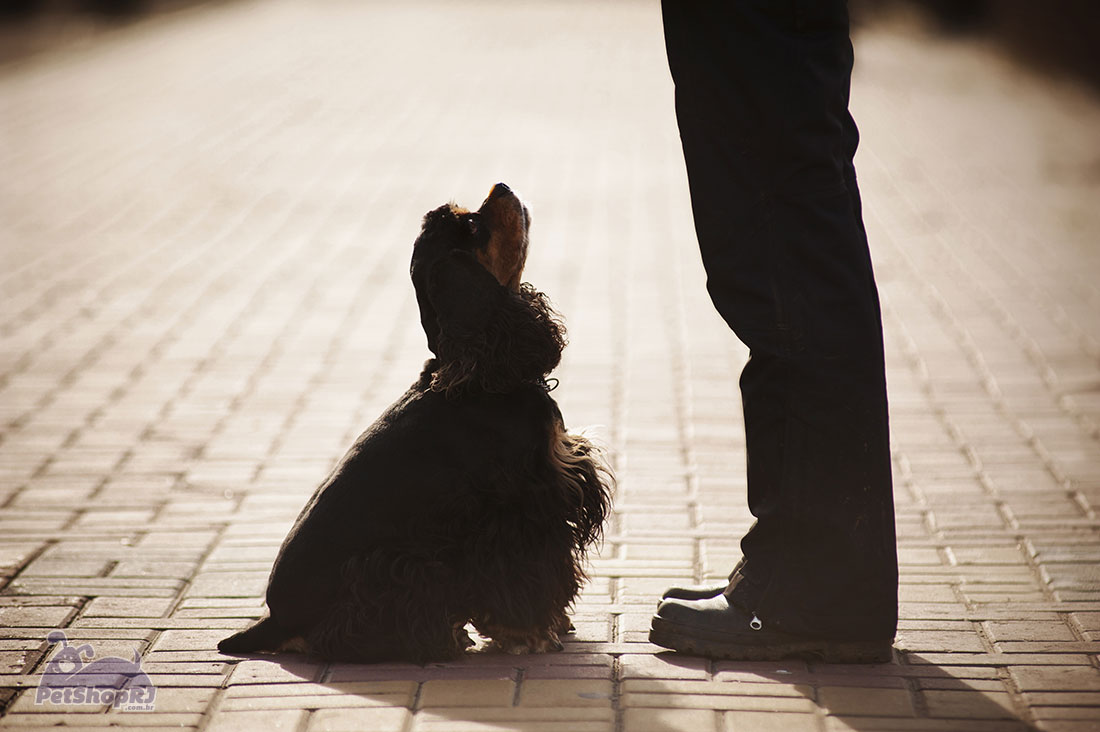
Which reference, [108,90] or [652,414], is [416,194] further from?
[108,90]

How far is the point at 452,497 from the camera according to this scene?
3039 millimetres

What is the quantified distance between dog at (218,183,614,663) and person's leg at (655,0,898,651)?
19.4 inches

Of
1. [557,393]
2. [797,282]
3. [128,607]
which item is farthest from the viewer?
[557,393]

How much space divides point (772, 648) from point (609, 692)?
1.48ft

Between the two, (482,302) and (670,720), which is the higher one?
(482,302)

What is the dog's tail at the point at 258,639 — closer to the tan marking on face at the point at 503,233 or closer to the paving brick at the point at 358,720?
the paving brick at the point at 358,720

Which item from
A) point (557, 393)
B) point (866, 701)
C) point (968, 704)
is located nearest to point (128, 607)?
point (866, 701)

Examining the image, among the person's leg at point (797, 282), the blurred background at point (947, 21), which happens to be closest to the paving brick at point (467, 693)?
the person's leg at point (797, 282)

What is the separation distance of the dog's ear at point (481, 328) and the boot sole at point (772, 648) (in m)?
0.77

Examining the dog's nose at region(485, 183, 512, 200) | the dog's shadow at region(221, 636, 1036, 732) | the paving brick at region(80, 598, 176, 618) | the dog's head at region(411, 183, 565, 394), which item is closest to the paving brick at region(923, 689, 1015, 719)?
the dog's shadow at region(221, 636, 1036, 732)

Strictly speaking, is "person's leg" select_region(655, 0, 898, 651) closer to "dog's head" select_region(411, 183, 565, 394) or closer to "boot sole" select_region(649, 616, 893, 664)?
"boot sole" select_region(649, 616, 893, 664)

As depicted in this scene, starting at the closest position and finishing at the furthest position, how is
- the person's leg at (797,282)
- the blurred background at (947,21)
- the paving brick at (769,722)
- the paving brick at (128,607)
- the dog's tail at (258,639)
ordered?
the paving brick at (769,722) < the person's leg at (797,282) < the dog's tail at (258,639) < the paving brick at (128,607) < the blurred background at (947,21)

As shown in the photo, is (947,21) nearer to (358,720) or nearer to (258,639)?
(258,639)

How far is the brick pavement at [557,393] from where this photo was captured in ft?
9.71
